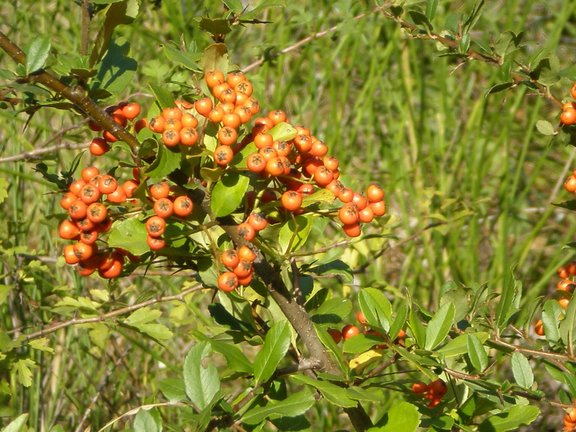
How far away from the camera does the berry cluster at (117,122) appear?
1.20 m

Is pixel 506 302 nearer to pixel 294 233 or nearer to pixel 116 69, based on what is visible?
pixel 294 233

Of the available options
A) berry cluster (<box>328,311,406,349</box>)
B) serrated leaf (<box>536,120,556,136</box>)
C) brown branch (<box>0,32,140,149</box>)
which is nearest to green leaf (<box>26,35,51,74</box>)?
brown branch (<box>0,32,140,149</box>)

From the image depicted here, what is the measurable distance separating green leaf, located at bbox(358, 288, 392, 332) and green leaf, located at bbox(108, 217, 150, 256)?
319mm

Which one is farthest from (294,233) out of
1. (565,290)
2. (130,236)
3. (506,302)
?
(565,290)

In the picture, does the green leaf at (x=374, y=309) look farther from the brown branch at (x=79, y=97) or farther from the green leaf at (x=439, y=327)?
the brown branch at (x=79, y=97)

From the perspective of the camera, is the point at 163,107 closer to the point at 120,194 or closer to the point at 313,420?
the point at 120,194

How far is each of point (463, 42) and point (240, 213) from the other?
541 millimetres

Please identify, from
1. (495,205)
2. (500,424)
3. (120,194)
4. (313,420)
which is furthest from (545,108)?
(120,194)

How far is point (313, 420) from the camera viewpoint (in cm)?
256

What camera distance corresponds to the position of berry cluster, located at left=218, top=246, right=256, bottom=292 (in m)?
1.12

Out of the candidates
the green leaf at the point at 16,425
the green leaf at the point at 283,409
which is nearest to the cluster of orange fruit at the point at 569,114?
the green leaf at the point at 283,409

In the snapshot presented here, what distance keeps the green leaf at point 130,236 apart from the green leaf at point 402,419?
419mm

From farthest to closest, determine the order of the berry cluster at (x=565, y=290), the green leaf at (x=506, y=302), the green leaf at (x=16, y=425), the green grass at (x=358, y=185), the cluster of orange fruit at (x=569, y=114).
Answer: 1. the green grass at (x=358, y=185)
2. the berry cluster at (x=565, y=290)
3. the cluster of orange fruit at (x=569, y=114)
4. the green leaf at (x=506, y=302)
5. the green leaf at (x=16, y=425)

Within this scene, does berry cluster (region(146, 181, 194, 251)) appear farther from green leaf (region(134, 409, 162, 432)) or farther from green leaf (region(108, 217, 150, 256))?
green leaf (region(134, 409, 162, 432))
